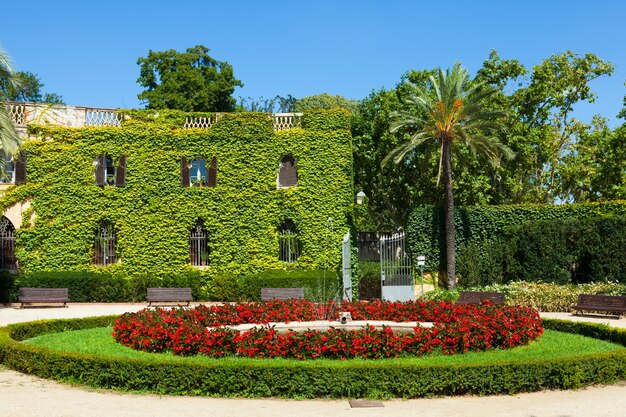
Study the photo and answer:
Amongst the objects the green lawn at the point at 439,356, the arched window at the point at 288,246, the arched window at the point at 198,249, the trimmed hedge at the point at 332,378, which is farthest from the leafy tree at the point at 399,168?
the trimmed hedge at the point at 332,378

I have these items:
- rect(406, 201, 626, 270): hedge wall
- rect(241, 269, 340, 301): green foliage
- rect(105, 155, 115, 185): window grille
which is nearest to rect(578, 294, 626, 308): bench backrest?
rect(406, 201, 626, 270): hedge wall

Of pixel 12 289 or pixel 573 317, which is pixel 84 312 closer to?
pixel 12 289

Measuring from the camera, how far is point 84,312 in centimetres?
2177

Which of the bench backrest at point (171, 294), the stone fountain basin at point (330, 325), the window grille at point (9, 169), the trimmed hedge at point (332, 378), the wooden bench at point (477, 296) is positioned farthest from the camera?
the window grille at point (9, 169)

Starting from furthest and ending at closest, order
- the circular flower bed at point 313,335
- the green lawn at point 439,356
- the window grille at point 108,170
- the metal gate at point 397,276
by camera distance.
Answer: the window grille at point 108,170, the metal gate at point 397,276, the circular flower bed at point 313,335, the green lawn at point 439,356

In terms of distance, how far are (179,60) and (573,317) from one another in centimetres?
3382

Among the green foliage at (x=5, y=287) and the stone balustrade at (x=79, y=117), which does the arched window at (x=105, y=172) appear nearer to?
the stone balustrade at (x=79, y=117)

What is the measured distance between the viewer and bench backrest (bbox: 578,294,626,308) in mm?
20234

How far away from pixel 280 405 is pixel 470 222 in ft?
70.8

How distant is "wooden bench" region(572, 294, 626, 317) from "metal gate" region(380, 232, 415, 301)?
6134mm

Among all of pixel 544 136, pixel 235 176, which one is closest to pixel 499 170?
pixel 544 136

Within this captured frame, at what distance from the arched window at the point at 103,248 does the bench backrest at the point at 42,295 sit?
471cm

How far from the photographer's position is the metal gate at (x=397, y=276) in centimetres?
2538

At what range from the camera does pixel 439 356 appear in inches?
469
